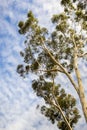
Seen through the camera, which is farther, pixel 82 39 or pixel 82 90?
Result: pixel 82 39

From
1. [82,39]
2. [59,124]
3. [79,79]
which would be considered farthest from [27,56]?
[59,124]

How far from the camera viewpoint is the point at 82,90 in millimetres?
19016

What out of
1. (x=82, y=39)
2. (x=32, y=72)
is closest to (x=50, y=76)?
(x=32, y=72)

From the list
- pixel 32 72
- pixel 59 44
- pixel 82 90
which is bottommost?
pixel 82 90

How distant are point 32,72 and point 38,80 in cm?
328

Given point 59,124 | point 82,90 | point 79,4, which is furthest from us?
point 59,124

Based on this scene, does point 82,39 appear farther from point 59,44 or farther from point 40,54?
point 40,54

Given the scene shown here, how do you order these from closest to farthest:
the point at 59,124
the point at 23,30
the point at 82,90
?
the point at 82,90 < the point at 23,30 < the point at 59,124

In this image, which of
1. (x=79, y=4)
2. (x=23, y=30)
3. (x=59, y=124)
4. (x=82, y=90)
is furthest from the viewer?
(x=59, y=124)

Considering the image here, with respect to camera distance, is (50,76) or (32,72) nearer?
(32,72)

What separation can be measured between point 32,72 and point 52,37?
3.61 metres

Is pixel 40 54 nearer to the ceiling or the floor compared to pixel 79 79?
nearer to the ceiling

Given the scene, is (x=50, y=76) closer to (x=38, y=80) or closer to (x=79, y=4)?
(x=38, y=80)

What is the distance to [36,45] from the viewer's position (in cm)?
2603
